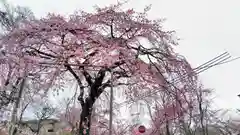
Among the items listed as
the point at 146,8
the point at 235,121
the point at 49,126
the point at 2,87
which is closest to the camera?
the point at 146,8

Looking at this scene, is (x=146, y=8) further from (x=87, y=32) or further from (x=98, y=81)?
(x=98, y=81)

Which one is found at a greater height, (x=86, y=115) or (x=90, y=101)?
(x=90, y=101)

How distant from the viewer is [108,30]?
20.6ft

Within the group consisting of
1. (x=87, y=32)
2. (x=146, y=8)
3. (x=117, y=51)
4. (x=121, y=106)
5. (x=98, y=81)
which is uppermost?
(x=146, y=8)

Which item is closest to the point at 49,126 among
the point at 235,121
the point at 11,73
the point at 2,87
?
the point at 2,87

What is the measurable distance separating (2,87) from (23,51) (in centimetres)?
280

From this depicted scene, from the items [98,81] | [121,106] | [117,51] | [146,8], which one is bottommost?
[121,106]

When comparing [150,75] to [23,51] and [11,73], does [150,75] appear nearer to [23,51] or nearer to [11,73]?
[23,51]

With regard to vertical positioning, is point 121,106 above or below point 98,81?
below

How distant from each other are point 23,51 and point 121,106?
120 inches

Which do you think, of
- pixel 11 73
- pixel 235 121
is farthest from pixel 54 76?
pixel 235 121

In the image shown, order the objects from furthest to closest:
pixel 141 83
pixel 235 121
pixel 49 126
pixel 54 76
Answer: pixel 235 121 < pixel 49 126 < pixel 141 83 < pixel 54 76

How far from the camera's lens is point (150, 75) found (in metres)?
A: 5.92

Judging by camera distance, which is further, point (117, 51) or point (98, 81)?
point (98, 81)
